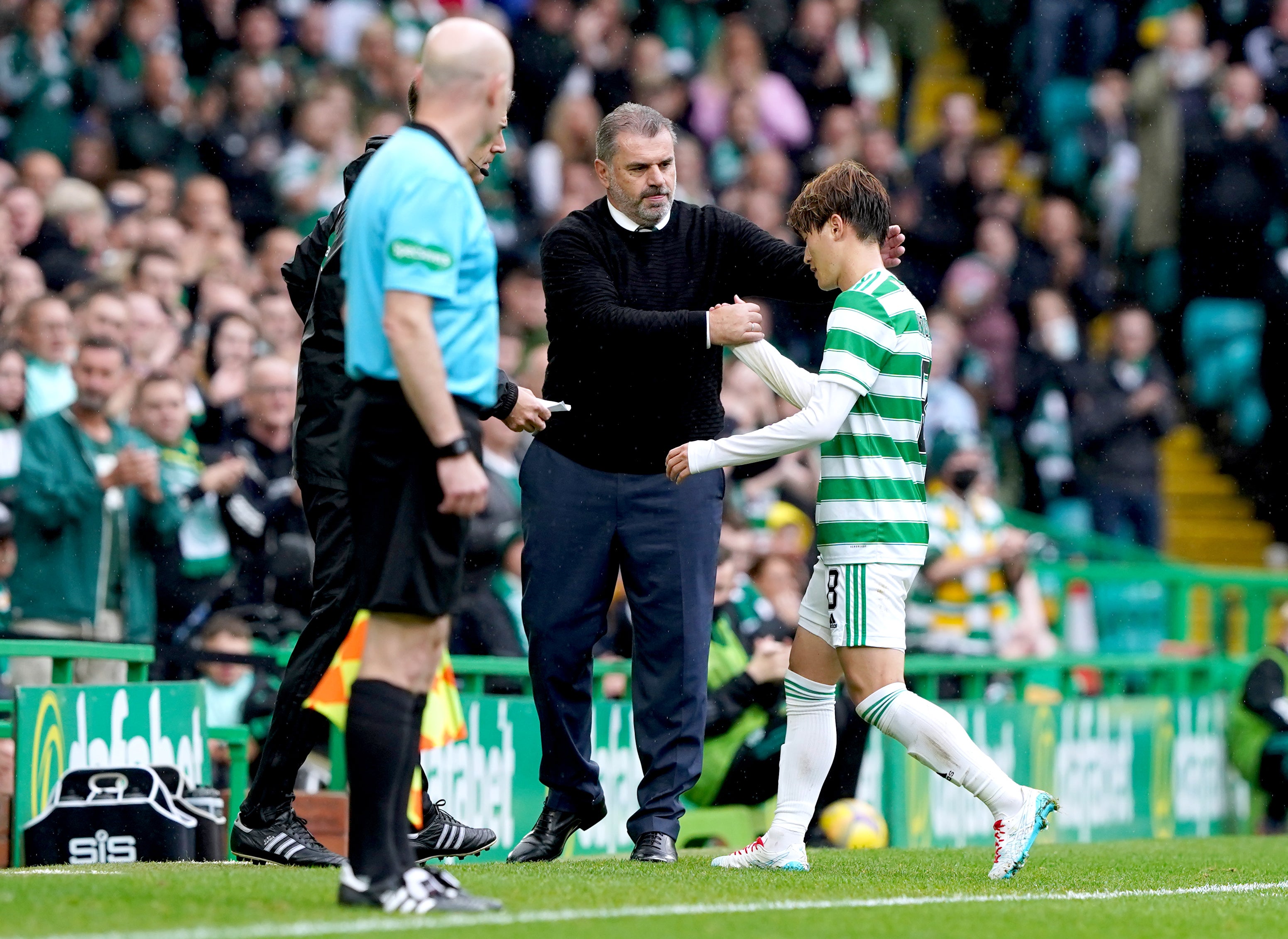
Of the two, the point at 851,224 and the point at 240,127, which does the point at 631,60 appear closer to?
the point at 240,127

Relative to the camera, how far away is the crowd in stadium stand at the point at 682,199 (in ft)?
29.6

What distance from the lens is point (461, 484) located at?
441 cm

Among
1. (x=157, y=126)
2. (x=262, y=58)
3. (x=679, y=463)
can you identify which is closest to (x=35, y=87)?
(x=157, y=126)

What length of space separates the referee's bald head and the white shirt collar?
1.95 metres

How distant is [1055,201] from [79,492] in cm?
1051

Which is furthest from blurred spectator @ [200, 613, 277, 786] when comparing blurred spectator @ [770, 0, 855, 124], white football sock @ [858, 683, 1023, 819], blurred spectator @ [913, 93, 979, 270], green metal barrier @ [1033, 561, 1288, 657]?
blurred spectator @ [770, 0, 855, 124]

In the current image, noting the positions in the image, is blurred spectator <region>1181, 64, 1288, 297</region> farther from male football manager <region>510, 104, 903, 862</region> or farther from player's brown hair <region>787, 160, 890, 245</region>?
player's brown hair <region>787, 160, 890, 245</region>

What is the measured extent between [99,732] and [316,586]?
5.72ft

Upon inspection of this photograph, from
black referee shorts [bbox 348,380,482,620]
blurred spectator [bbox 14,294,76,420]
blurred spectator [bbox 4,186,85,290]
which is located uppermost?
blurred spectator [bbox 4,186,85,290]

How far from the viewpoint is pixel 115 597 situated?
872cm

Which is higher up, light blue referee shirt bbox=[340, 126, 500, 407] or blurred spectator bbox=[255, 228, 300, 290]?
blurred spectator bbox=[255, 228, 300, 290]

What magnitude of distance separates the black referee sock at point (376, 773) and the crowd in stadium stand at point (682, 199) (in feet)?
12.2

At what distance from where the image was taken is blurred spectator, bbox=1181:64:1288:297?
16359mm

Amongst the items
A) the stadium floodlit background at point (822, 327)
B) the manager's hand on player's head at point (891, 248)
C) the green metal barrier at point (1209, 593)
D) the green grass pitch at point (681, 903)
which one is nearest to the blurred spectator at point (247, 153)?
the stadium floodlit background at point (822, 327)
